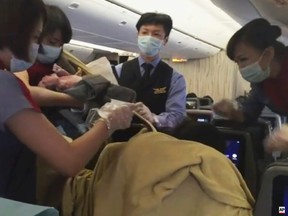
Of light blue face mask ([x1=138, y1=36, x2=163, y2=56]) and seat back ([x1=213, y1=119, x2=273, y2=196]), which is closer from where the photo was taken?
seat back ([x1=213, y1=119, x2=273, y2=196])

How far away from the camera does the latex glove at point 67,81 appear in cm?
200

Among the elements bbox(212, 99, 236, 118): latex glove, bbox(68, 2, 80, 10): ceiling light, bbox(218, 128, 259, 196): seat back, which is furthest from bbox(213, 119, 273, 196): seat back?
bbox(68, 2, 80, 10): ceiling light

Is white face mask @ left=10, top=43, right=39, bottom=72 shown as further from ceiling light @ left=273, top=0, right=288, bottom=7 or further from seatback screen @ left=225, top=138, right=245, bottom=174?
ceiling light @ left=273, top=0, right=288, bottom=7

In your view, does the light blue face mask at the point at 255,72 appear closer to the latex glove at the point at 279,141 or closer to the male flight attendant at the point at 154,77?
the male flight attendant at the point at 154,77

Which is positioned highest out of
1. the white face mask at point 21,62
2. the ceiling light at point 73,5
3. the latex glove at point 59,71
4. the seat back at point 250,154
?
the white face mask at point 21,62

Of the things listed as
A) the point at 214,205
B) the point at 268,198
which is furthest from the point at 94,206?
the point at 268,198

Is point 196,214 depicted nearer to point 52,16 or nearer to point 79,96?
point 79,96

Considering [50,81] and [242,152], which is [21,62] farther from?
[242,152]

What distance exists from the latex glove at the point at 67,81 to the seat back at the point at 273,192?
0.87 meters

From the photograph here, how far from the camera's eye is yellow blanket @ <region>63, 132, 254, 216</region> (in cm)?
141

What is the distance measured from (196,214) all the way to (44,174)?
61 cm

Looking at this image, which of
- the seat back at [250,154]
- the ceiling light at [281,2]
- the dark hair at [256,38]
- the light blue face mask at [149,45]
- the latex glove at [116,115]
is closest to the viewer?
the latex glove at [116,115]

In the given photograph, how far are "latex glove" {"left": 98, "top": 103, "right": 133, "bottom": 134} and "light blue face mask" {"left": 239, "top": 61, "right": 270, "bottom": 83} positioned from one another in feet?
5.71

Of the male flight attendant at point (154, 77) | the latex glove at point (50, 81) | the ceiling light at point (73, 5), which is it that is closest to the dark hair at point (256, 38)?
the male flight attendant at point (154, 77)
